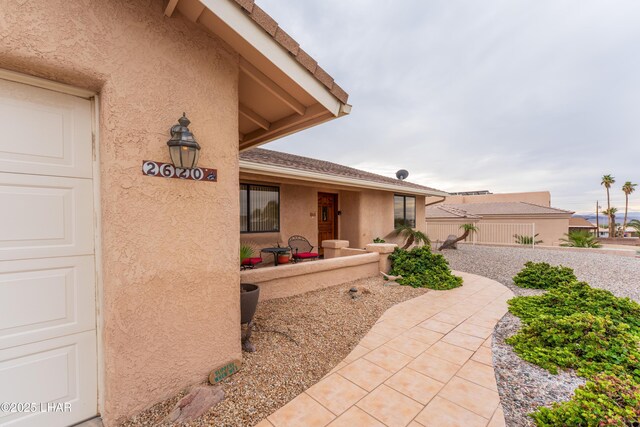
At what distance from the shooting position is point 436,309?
208 inches

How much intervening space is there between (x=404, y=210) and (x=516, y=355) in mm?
10268

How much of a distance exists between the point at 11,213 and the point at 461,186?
61625mm

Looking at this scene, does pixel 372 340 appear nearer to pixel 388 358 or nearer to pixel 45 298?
pixel 388 358

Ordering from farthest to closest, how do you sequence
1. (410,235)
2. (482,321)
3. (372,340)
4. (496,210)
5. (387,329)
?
1. (496,210)
2. (410,235)
3. (482,321)
4. (387,329)
5. (372,340)

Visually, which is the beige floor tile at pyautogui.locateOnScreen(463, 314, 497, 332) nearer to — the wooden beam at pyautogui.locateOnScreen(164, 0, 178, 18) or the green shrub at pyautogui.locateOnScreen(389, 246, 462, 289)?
the green shrub at pyautogui.locateOnScreen(389, 246, 462, 289)

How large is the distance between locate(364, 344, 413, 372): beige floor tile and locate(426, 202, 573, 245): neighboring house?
1674 centimetres

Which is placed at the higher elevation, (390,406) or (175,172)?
(175,172)

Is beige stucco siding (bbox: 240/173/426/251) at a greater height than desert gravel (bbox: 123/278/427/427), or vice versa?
beige stucco siding (bbox: 240/173/426/251)

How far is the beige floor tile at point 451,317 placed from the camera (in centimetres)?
469

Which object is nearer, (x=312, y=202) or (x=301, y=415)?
(x=301, y=415)

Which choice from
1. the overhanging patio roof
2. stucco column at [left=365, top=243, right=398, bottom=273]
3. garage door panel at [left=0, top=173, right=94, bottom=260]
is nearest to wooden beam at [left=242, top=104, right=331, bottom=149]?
the overhanging patio roof

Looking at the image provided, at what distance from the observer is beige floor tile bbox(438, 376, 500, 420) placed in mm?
2506

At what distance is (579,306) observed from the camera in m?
4.93

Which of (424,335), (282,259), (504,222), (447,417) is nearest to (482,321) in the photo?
(424,335)
